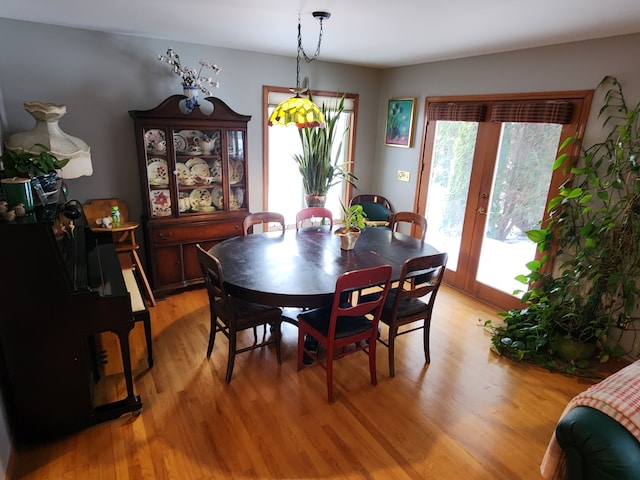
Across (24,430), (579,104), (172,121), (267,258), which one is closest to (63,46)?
(172,121)

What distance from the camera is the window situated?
4156 mm

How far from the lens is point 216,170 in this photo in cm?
374

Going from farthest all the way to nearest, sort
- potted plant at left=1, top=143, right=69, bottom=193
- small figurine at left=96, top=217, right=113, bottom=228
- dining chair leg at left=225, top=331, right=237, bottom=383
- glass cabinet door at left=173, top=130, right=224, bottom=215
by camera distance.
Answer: glass cabinet door at left=173, top=130, right=224, bottom=215 → small figurine at left=96, top=217, right=113, bottom=228 → dining chair leg at left=225, top=331, right=237, bottom=383 → potted plant at left=1, top=143, right=69, bottom=193

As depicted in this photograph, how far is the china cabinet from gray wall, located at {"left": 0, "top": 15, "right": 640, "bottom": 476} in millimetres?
294

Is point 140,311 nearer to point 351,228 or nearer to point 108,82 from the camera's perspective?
point 351,228

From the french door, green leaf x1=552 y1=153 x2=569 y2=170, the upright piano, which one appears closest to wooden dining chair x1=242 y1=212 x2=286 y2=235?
the upright piano

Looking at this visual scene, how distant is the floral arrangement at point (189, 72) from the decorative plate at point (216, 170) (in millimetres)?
676

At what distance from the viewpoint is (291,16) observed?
2.52 m

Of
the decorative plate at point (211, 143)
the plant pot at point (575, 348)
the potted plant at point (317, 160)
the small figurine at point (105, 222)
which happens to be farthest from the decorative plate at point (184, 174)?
the plant pot at point (575, 348)

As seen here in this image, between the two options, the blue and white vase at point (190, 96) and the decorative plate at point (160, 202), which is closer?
the blue and white vase at point (190, 96)

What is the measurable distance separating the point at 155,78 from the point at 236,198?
132 centimetres

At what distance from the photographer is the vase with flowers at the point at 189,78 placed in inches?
131

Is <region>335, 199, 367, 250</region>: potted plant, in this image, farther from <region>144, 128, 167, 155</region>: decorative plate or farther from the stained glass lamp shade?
<region>144, 128, 167, 155</region>: decorative plate

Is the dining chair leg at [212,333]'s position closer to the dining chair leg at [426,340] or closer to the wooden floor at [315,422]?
the wooden floor at [315,422]
